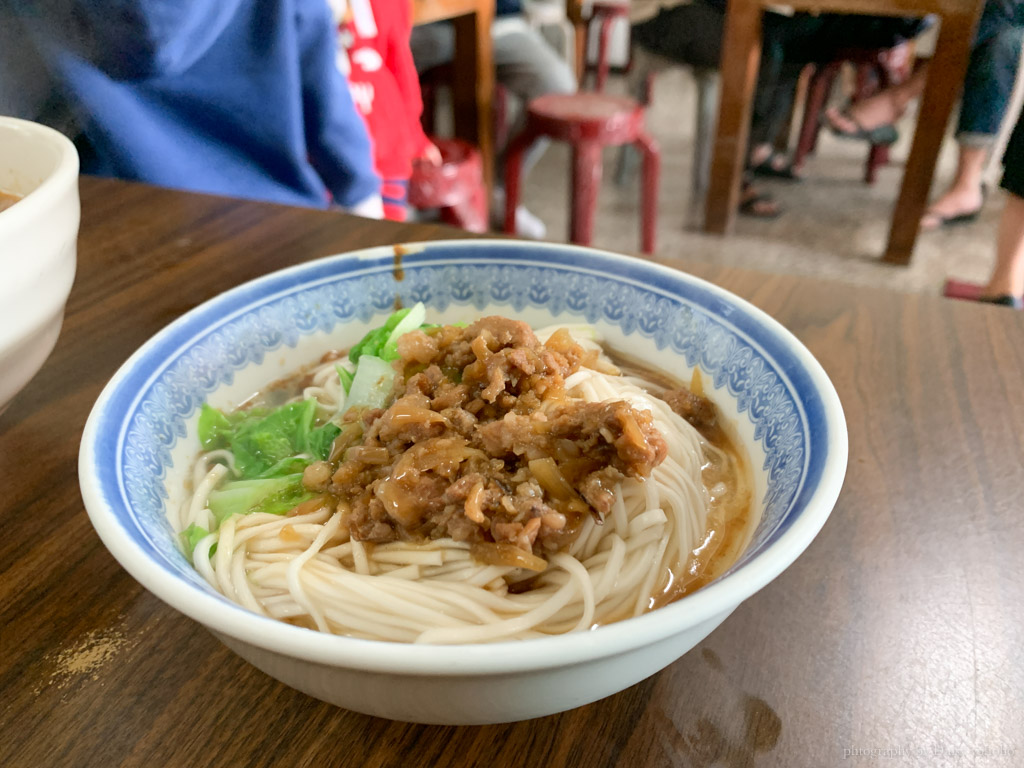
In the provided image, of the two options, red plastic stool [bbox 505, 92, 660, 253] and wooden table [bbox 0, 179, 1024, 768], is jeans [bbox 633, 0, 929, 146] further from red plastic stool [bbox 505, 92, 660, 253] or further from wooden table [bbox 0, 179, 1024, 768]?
wooden table [bbox 0, 179, 1024, 768]

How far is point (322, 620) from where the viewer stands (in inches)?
29.8

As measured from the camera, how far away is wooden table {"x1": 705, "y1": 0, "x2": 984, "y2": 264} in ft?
10.2

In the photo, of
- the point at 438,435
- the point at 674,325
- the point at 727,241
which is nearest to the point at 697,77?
the point at 727,241

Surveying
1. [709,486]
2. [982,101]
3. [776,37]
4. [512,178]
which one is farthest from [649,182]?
[709,486]

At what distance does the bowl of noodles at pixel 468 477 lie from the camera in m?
0.53

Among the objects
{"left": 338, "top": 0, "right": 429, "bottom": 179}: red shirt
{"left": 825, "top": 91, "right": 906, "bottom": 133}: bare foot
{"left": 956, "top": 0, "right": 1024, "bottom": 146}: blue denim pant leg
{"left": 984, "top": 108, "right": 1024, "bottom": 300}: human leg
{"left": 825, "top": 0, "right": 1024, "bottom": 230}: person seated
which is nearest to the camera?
{"left": 338, "top": 0, "right": 429, "bottom": 179}: red shirt

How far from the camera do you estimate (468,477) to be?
74cm

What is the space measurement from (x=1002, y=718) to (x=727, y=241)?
155 inches

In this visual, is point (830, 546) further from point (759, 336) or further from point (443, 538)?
point (443, 538)

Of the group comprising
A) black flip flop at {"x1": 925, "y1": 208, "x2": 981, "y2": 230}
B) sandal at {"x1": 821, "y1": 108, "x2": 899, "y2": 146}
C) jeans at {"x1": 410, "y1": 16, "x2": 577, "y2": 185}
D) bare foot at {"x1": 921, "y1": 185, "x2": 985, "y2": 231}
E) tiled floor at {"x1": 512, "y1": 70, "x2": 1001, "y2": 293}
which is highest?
jeans at {"x1": 410, "y1": 16, "x2": 577, "y2": 185}

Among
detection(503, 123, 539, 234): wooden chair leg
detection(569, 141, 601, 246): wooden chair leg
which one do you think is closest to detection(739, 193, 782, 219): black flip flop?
detection(569, 141, 601, 246): wooden chair leg

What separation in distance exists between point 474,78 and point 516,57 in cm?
59

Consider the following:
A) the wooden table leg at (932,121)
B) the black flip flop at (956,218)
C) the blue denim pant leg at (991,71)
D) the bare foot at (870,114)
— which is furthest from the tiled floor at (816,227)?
the blue denim pant leg at (991,71)

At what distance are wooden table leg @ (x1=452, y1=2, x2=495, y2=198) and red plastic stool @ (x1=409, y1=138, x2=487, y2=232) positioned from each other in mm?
504
